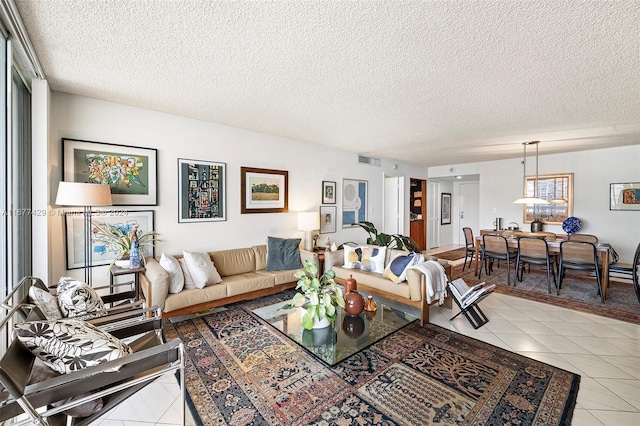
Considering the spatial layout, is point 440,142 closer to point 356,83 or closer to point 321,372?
point 356,83

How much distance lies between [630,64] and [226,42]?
3250 mm

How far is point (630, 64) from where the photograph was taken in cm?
226

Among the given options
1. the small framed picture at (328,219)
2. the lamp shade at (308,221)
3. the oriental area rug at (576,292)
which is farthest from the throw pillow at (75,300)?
the oriental area rug at (576,292)

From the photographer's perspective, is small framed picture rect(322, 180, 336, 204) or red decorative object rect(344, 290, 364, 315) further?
small framed picture rect(322, 180, 336, 204)

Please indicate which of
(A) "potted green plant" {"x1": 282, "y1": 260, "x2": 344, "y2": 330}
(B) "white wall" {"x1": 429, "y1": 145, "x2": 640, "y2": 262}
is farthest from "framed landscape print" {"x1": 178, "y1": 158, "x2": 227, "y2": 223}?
(B) "white wall" {"x1": 429, "y1": 145, "x2": 640, "y2": 262}

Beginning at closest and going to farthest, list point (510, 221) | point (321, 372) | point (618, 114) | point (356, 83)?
point (321, 372)
point (356, 83)
point (618, 114)
point (510, 221)

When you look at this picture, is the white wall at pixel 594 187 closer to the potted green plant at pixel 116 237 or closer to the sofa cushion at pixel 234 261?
the sofa cushion at pixel 234 261

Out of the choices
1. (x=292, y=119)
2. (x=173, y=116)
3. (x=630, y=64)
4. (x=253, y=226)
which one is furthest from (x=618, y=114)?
(x=173, y=116)

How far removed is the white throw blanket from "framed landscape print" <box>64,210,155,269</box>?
334 centimetres

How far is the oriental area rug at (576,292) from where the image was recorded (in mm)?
3559

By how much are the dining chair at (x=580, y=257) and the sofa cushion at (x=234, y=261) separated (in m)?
4.73

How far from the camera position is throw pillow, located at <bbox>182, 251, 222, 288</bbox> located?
332 centimetres

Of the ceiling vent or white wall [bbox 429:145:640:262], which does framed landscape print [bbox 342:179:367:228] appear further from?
white wall [bbox 429:145:640:262]

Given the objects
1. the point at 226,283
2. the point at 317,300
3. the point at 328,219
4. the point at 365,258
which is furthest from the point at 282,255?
the point at 317,300
